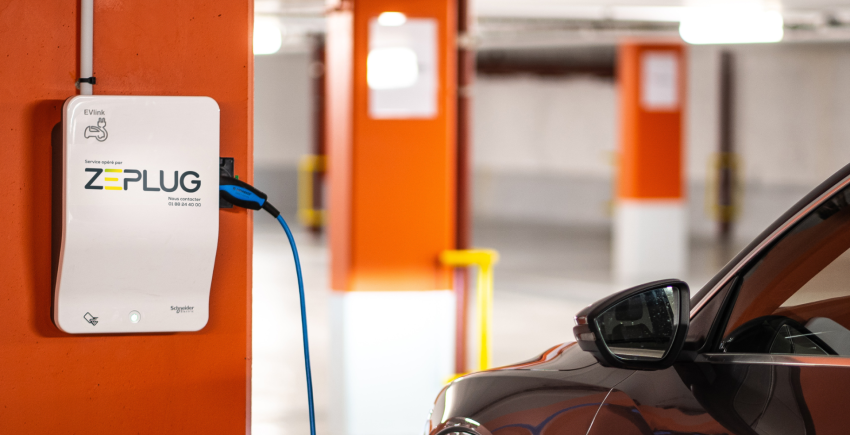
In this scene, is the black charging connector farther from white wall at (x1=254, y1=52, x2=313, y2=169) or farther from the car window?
white wall at (x1=254, y1=52, x2=313, y2=169)

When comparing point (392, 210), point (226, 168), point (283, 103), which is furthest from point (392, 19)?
point (283, 103)

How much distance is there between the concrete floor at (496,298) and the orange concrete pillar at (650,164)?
1.28ft

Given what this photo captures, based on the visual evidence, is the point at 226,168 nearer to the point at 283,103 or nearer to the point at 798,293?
the point at 798,293

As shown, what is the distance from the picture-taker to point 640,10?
7102 millimetres

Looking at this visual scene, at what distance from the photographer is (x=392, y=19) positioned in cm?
337

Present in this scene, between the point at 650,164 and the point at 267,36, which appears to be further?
the point at 650,164

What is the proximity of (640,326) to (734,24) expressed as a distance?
597cm

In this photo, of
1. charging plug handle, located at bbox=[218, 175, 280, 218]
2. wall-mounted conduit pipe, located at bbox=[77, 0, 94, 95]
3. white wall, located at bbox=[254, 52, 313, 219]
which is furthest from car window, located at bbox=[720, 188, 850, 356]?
white wall, located at bbox=[254, 52, 313, 219]

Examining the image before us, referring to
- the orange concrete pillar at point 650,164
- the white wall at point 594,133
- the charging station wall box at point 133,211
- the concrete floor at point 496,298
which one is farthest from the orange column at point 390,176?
the white wall at point 594,133

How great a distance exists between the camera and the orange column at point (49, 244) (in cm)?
170

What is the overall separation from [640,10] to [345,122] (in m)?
4.53

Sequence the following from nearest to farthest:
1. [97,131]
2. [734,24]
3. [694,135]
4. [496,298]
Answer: [97,131] < [734,24] < [496,298] < [694,135]

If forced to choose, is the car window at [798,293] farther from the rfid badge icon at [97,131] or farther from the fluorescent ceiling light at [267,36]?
the fluorescent ceiling light at [267,36]

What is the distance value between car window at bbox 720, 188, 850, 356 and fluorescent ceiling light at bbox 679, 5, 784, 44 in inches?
222
